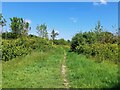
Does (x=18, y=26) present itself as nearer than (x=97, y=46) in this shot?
No

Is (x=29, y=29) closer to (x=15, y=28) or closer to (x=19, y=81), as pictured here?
(x=15, y=28)

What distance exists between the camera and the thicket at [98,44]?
25581 mm

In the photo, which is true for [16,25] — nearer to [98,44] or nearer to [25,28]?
[25,28]

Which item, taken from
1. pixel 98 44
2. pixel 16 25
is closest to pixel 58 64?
pixel 98 44

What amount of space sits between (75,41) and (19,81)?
4145 cm

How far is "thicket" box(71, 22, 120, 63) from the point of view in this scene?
1007 inches

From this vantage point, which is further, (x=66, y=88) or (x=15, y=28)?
(x=15, y=28)

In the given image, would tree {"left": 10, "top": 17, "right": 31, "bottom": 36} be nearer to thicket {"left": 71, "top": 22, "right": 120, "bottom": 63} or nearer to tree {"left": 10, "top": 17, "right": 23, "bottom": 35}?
tree {"left": 10, "top": 17, "right": 23, "bottom": 35}

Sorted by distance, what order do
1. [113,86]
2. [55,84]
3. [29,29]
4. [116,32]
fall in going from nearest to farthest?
[113,86] → [55,84] → [116,32] → [29,29]

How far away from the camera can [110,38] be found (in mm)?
38281

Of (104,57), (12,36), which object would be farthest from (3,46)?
(12,36)

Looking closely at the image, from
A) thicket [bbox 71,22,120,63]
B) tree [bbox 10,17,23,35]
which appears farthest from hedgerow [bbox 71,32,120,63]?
tree [bbox 10,17,23,35]

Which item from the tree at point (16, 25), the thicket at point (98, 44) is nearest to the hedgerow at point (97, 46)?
the thicket at point (98, 44)

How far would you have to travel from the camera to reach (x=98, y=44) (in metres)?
33.3
